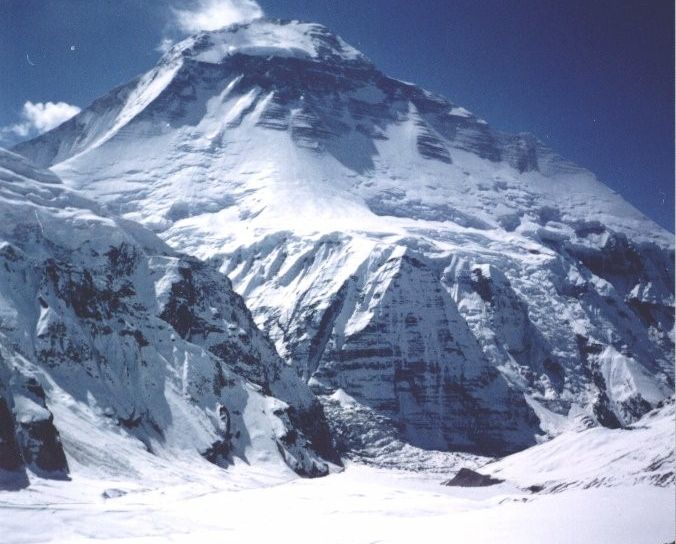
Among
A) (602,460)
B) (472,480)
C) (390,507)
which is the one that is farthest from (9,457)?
(472,480)

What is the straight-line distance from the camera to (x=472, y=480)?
572 ft

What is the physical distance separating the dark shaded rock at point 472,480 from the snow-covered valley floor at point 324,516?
22524mm

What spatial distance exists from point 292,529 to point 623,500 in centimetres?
3386

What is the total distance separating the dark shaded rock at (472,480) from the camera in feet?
532

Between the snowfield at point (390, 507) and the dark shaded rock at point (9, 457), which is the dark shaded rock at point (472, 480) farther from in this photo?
the dark shaded rock at point (9, 457)

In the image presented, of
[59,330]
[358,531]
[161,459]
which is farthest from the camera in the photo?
[59,330]

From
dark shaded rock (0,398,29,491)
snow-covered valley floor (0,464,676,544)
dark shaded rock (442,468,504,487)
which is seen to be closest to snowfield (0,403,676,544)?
snow-covered valley floor (0,464,676,544)

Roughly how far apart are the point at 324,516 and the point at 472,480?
7938 centimetres

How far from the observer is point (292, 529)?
87312 mm

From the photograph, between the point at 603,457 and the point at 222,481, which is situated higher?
the point at 603,457

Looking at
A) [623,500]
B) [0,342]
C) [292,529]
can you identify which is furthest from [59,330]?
[623,500]

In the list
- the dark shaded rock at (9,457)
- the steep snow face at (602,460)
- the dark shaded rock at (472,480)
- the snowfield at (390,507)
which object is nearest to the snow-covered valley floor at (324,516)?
the snowfield at (390,507)

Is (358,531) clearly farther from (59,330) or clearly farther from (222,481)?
(59,330)

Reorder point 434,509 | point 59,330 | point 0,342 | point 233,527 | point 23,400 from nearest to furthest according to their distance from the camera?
point 233,527
point 434,509
point 23,400
point 0,342
point 59,330
